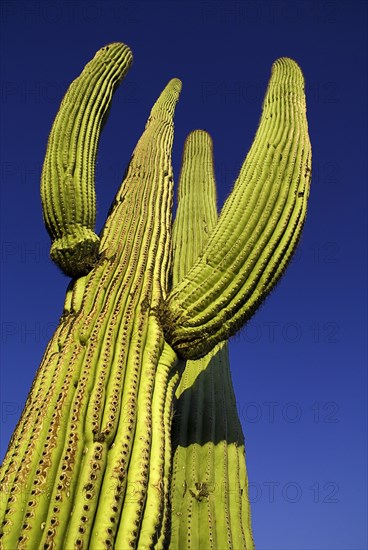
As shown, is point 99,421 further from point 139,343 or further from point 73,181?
point 73,181

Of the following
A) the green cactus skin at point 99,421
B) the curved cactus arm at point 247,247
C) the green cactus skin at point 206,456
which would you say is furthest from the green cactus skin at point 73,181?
the green cactus skin at point 206,456

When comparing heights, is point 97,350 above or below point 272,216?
below

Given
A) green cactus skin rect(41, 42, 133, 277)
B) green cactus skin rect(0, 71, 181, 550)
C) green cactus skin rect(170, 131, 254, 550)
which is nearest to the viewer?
green cactus skin rect(0, 71, 181, 550)

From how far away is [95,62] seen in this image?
4.85 metres

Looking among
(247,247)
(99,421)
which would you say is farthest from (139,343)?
(247,247)

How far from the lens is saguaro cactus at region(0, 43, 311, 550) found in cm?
256

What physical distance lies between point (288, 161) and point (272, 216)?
0.60 meters

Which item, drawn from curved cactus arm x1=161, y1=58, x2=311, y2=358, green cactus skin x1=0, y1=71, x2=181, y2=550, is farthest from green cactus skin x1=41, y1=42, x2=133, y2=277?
curved cactus arm x1=161, y1=58, x2=311, y2=358

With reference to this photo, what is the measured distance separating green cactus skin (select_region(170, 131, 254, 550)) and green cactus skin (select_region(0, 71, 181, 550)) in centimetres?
102

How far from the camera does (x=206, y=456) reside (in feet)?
13.5

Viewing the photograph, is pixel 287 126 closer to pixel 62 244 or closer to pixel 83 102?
pixel 83 102

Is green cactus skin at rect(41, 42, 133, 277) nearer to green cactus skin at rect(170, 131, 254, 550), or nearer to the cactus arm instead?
the cactus arm

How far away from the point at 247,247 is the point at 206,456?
1.65 meters

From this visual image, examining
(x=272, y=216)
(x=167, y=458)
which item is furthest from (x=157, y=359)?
(x=272, y=216)
